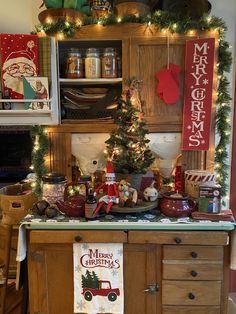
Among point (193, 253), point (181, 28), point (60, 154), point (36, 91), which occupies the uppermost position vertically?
point (181, 28)

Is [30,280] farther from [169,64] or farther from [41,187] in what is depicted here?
[169,64]

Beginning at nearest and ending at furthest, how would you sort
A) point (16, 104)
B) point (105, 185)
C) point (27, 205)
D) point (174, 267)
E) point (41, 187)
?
1. point (174, 267)
2. point (105, 185)
3. point (16, 104)
4. point (41, 187)
5. point (27, 205)

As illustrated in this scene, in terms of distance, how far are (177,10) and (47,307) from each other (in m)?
1.94

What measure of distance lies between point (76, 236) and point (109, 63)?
1091 millimetres

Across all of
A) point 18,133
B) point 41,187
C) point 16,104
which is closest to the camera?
point 16,104

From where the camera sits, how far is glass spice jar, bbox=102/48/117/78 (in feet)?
5.96

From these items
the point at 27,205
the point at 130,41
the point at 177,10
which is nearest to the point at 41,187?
the point at 27,205

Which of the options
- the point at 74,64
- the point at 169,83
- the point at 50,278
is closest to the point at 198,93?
the point at 169,83

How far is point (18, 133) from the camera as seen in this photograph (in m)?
2.31

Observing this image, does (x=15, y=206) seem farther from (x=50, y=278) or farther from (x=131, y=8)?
(x=131, y=8)

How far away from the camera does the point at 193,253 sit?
1468 mm

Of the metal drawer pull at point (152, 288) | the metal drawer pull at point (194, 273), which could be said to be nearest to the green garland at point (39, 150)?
the metal drawer pull at point (152, 288)

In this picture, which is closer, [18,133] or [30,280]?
[30,280]

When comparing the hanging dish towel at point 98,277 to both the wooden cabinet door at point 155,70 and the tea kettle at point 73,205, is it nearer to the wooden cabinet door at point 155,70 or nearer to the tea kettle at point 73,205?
the tea kettle at point 73,205
